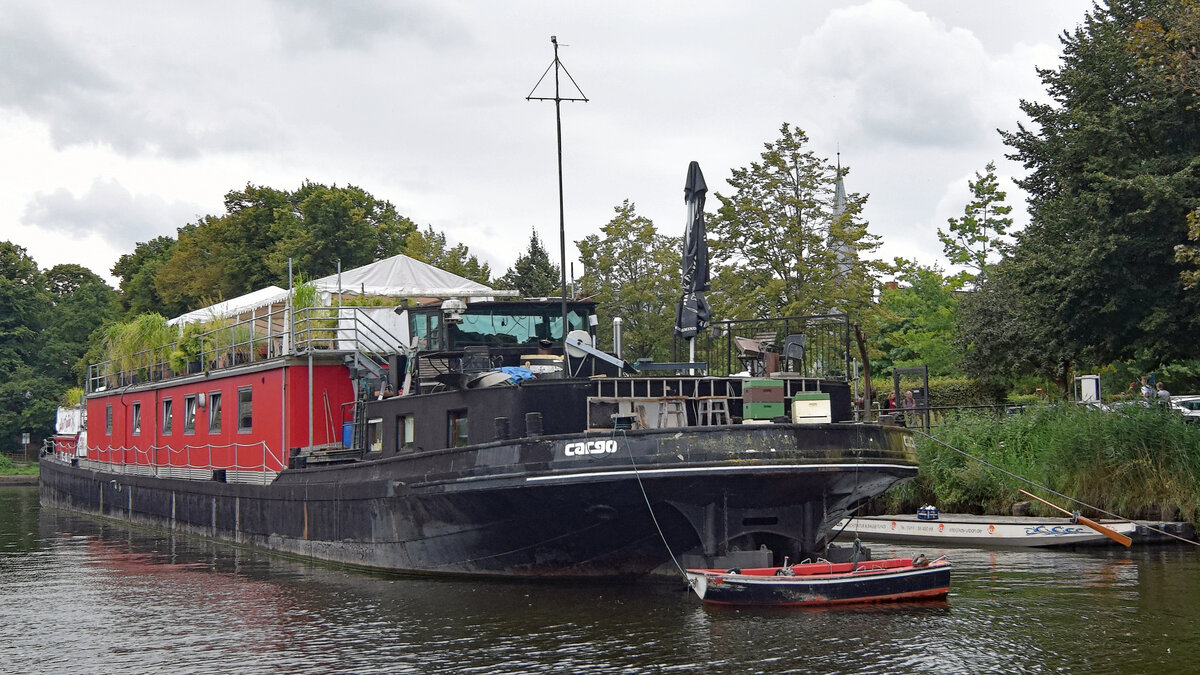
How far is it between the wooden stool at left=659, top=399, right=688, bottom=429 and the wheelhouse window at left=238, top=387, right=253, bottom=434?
1071 cm

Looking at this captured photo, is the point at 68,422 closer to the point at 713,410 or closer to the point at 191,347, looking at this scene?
the point at 191,347

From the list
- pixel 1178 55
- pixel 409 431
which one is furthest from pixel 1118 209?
pixel 409 431

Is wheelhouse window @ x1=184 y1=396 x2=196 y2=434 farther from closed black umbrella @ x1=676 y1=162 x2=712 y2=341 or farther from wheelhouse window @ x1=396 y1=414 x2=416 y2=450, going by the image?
closed black umbrella @ x1=676 y1=162 x2=712 y2=341

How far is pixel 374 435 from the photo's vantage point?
1948cm

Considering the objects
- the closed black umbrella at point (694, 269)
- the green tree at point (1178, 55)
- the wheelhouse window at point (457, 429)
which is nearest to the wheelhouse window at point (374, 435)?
the wheelhouse window at point (457, 429)

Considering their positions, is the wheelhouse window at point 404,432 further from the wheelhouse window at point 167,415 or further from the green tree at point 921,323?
the green tree at point 921,323

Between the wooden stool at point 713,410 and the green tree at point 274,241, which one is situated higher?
the green tree at point 274,241

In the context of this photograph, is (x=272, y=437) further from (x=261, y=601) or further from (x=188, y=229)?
(x=188, y=229)

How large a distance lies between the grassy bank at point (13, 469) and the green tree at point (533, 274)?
2654 centimetres

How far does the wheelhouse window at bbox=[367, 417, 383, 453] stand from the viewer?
1924cm

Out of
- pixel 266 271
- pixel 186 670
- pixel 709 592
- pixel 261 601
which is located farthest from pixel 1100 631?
pixel 266 271

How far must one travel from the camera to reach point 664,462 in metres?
14.6

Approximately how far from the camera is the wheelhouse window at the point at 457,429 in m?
16.7

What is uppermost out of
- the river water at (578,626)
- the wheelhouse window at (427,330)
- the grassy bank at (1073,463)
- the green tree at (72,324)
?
the green tree at (72,324)
